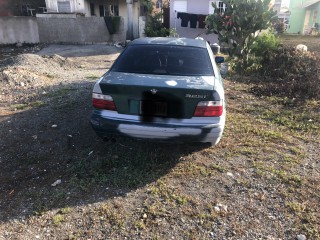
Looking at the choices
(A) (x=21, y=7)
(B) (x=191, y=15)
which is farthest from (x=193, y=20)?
(A) (x=21, y=7)

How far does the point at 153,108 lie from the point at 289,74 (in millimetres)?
5997

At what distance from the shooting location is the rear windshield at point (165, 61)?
398 centimetres

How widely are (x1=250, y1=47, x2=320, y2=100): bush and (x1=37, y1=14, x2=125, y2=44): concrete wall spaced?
480 inches

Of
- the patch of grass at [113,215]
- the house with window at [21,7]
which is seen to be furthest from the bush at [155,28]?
the patch of grass at [113,215]

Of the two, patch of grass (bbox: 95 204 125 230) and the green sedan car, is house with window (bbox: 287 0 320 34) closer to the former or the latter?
the green sedan car

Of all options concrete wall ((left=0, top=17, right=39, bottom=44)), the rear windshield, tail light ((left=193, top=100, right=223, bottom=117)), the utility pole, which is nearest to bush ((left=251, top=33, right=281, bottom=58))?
the rear windshield

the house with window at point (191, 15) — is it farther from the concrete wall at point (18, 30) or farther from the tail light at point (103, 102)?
the tail light at point (103, 102)

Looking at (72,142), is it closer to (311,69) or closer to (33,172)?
(33,172)

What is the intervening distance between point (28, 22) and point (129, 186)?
19288 mm

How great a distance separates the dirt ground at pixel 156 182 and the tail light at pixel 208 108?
0.41 meters

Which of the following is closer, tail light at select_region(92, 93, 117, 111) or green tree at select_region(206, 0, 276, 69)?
Answer: tail light at select_region(92, 93, 117, 111)

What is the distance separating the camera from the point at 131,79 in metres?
3.62

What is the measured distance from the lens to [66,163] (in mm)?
3910

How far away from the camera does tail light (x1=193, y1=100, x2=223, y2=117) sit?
3.38m
